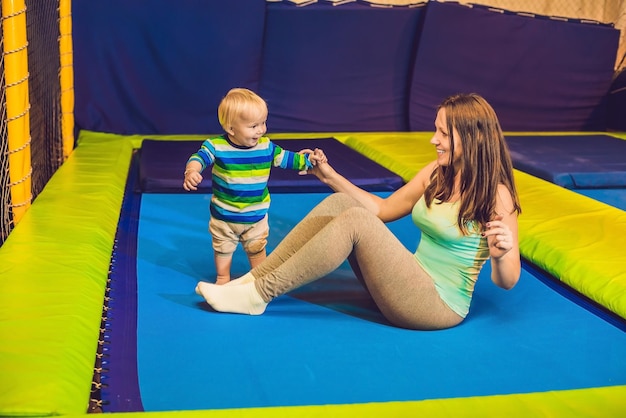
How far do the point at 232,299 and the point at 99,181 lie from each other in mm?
1759

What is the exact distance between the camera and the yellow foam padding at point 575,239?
2.75 m

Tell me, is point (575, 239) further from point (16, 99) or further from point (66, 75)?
point (66, 75)

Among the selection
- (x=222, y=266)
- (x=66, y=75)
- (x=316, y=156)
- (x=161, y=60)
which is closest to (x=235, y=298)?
(x=222, y=266)

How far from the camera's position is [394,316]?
2.43m

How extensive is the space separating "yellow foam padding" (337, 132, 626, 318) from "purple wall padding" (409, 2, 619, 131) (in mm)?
1861

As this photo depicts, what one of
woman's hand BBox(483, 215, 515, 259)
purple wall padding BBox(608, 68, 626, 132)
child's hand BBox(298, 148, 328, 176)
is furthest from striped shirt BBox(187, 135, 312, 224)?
purple wall padding BBox(608, 68, 626, 132)

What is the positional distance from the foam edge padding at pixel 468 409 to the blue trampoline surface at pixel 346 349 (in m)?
0.21

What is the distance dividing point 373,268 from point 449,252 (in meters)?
0.22

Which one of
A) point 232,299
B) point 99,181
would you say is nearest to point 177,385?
point 232,299

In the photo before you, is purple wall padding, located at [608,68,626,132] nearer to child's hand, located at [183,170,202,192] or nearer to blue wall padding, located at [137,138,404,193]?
blue wall padding, located at [137,138,404,193]

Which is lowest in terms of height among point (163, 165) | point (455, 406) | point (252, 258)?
point (163, 165)

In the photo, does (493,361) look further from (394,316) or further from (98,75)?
(98,75)

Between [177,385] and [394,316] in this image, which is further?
[394,316]

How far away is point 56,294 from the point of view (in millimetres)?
2412
